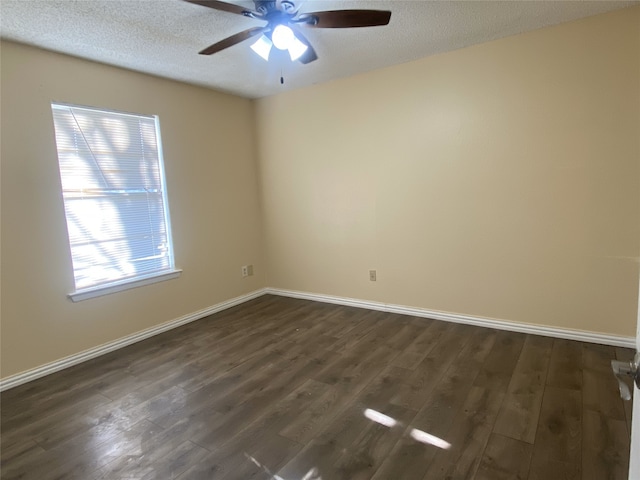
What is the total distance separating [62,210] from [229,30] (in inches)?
72.7

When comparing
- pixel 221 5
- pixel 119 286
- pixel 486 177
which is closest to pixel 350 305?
pixel 486 177

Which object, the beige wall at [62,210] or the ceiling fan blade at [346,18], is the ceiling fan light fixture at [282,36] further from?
the beige wall at [62,210]

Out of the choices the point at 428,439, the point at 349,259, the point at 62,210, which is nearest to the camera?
the point at 428,439

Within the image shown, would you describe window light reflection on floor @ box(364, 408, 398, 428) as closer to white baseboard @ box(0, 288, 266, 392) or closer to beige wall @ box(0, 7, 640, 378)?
beige wall @ box(0, 7, 640, 378)

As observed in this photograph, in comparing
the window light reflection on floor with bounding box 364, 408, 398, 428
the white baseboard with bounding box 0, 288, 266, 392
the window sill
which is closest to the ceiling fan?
the window sill

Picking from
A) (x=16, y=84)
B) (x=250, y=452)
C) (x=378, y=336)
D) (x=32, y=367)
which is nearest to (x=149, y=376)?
(x=32, y=367)

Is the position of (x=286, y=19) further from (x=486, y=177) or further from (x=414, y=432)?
(x=414, y=432)

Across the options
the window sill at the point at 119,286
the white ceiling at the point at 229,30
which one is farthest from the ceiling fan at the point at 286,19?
the window sill at the point at 119,286

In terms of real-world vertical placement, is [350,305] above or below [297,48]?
below

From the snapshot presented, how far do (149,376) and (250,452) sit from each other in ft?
4.01

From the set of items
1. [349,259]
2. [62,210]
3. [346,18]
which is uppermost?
[346,18]

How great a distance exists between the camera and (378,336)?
10.3 ft

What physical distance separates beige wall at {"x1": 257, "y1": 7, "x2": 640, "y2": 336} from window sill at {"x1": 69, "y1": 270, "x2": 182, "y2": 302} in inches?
60.7

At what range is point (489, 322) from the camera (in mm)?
3195
